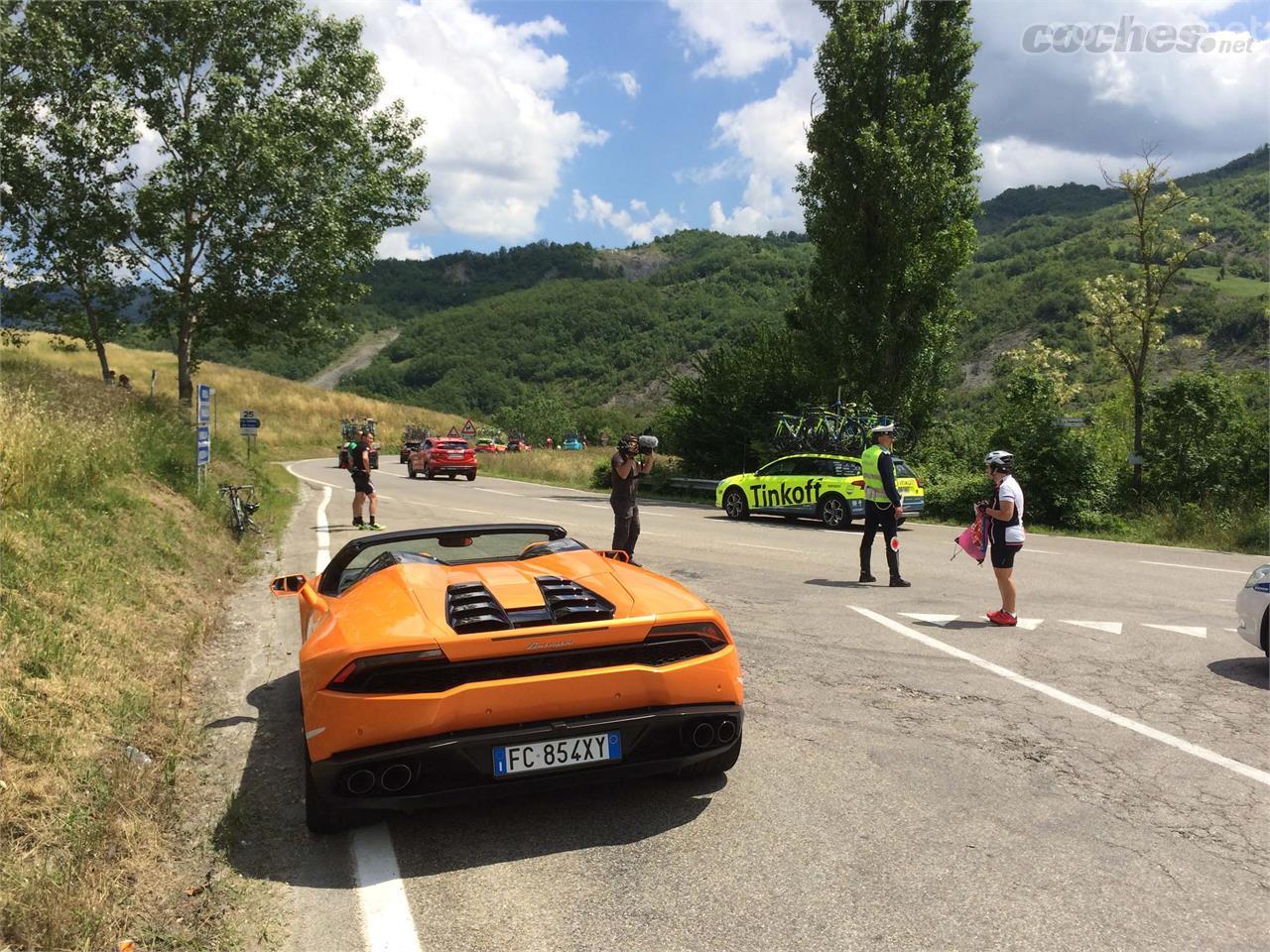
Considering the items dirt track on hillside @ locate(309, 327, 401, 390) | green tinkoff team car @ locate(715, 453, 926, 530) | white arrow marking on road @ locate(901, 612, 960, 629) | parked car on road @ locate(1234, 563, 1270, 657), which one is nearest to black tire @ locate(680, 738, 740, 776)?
white arrow marking on road @ locate(901, 612, 960, 629)

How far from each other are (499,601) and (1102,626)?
259 inches

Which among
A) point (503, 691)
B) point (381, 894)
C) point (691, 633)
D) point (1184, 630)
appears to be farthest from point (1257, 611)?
point (381, 894)

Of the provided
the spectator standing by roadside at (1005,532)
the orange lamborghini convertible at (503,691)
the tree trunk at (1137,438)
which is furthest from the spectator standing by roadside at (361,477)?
the tree trunk at (1137,438)

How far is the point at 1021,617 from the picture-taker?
8.83 m

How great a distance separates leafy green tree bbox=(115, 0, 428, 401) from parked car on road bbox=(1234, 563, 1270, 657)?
2285 centimetres

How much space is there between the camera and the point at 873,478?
34.9 ft

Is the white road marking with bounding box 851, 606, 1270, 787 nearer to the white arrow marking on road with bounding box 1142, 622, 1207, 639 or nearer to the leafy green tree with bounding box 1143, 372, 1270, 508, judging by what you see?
the white arrow marking on road with bounding box 1142, 622, 1207, 639

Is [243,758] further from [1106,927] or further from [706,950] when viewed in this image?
[1106,927]

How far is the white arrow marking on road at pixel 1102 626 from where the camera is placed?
8267 mm

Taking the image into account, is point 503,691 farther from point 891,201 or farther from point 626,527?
point 891,201

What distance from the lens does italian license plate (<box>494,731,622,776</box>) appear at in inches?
146

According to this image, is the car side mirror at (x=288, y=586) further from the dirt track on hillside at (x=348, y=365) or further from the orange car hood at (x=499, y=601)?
the dirt track on hillside at (x=348, y=365)

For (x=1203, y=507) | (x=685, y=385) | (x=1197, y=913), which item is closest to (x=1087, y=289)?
(x=1203, y=507)

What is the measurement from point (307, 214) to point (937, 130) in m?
17.1
